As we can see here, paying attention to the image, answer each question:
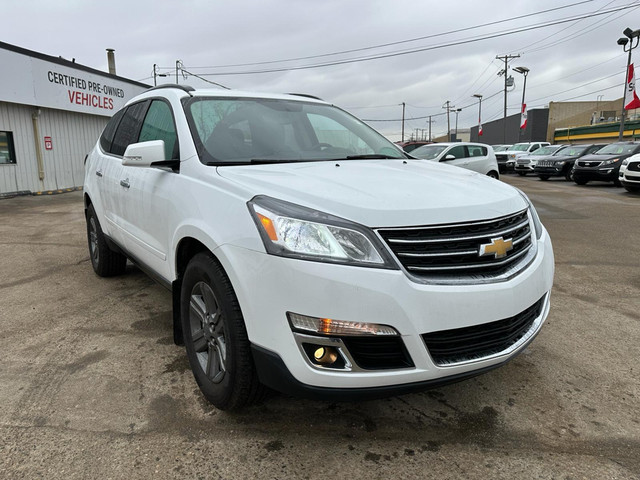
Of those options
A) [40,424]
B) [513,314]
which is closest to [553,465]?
[513,314]

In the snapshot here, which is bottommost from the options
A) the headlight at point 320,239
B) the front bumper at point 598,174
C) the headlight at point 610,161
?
the front bumper at point 598,174

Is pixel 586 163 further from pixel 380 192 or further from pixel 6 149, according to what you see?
pixel 6 149

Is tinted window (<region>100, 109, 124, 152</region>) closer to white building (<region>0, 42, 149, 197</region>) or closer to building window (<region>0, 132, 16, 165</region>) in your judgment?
white building (<region>0, 42, 149, 197</region>)

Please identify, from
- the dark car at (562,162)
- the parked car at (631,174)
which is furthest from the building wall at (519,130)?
the parked car at (631,174)

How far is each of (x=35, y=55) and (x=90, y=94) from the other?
106 inches

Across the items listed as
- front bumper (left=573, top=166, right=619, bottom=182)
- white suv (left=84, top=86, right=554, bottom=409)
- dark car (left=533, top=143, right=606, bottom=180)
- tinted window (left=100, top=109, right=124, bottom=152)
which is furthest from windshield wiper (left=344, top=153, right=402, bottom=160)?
dark car (left=533, top=143, right=606, bottom=180)

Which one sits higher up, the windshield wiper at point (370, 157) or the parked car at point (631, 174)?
the windshield wiper at point (370, 157)

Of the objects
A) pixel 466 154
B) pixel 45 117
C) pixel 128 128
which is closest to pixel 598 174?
pixel 466 154

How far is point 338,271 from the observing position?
187 cm

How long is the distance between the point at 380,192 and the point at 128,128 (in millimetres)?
2799

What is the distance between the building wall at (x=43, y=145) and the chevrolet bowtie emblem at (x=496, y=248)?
1569 centimetres

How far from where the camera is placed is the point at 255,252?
2.00 meters

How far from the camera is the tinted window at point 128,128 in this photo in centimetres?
384

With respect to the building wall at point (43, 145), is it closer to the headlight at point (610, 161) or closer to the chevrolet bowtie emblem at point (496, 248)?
the chevrolet bowtie emblem at point (496, 248)
